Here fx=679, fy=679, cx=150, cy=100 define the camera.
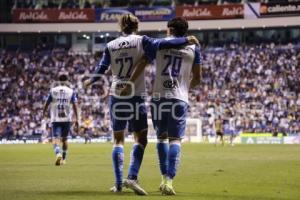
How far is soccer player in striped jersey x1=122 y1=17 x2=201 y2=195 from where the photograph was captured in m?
12.0

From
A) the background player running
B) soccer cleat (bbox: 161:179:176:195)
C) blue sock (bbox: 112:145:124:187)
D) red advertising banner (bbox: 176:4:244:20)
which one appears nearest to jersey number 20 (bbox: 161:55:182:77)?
blue sock (bbox: 112:145:124:187)

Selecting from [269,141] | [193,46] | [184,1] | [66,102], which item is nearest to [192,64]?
[193,46]

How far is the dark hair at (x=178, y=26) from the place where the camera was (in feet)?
39.7

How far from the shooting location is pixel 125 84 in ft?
39.8

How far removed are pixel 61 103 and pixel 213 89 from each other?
37.6m

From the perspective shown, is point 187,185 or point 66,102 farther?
point 66,102

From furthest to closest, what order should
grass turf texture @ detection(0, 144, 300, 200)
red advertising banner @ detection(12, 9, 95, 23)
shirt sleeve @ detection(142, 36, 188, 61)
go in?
red advertising banner @ detection(12, 9, 95, 23) < shirt sleeve @ detection(142, 36, 188, 61) < grass turf texture @ detection(0, 144, 300, 200)

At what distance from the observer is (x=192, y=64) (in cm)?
1233

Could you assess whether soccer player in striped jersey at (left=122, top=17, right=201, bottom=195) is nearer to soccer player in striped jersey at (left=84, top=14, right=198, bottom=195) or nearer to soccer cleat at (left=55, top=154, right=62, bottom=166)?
soccer player in striped jersey at (left=84, top=14, right=198, bottom=195)

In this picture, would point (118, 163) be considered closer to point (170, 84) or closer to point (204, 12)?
point (170, 84)

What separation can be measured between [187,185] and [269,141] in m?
37.4

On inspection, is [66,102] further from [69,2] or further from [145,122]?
[69,2]

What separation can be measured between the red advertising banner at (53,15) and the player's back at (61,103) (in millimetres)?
48321

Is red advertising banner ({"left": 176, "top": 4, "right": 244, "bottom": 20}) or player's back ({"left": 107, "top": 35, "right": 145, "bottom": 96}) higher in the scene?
red advertising banner ({"left": 176, "top": 4, "right": 244, "bottom": 20})
